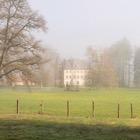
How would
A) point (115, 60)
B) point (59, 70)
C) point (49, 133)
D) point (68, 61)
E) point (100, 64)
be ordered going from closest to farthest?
point (49, 133), point (100, 64), point (115, 60), point (59, 70), point (68, 61)

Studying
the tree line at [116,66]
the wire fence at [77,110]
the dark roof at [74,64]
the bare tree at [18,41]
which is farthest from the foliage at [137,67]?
the bare tree at [18,41]

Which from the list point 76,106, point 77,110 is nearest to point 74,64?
point 76,106

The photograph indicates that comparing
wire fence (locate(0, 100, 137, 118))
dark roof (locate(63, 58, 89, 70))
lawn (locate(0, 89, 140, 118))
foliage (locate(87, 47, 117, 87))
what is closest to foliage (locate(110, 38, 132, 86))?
foliage (locate(87, 47, 117, 87))

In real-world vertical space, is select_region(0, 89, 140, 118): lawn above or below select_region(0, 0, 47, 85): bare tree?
below

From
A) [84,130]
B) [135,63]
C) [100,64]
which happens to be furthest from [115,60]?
[84,130]

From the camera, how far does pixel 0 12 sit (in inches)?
1221

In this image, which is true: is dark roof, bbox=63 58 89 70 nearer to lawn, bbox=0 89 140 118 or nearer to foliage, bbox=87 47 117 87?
foliage, bbox=87 47 117 87

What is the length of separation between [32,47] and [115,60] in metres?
95.4

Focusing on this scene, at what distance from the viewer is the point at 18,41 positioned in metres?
30.9

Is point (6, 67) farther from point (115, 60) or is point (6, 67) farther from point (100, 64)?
point (115, 60)

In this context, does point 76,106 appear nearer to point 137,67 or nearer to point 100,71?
point 100,71

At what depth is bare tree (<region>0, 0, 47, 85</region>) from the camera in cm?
2973

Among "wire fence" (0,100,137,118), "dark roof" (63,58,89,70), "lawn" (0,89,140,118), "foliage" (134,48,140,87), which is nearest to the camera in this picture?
"wire fence" (0,100,137,118)

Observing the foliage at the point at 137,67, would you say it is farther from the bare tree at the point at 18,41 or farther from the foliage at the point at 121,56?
the bare tree at the point at 18,41
